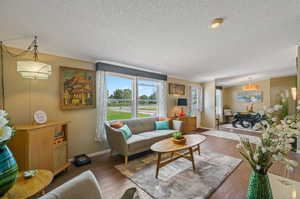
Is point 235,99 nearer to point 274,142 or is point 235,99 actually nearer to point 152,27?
point 152,27

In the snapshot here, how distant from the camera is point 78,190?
0.86 meters

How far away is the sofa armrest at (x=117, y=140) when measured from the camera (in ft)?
8.64

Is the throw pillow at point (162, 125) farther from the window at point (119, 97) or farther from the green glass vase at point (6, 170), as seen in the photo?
the green glass vase at point (6, 170)

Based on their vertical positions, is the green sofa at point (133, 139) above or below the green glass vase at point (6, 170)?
below

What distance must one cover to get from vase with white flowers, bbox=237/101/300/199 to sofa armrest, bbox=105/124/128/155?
2.15 m

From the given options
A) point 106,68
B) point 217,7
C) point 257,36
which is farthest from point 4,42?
point 257,36

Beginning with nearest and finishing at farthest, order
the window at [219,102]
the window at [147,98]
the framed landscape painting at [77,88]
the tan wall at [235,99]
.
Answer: the framed landscape painting at [77,88] < the window at [147,98] < the tan wall at [235,99] < the window at [219,102]

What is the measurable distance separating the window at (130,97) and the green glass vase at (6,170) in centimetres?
265

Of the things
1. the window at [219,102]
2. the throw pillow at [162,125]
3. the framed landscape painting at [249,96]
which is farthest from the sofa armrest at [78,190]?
the framed landscape painting at [249,96]

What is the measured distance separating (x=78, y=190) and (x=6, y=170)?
436mm

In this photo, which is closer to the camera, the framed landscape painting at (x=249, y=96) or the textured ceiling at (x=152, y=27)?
the textured ceiling at (x=152, y=27)

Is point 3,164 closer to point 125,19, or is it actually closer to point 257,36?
point 125,19

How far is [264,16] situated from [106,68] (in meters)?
3.06

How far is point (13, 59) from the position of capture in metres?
2.29
